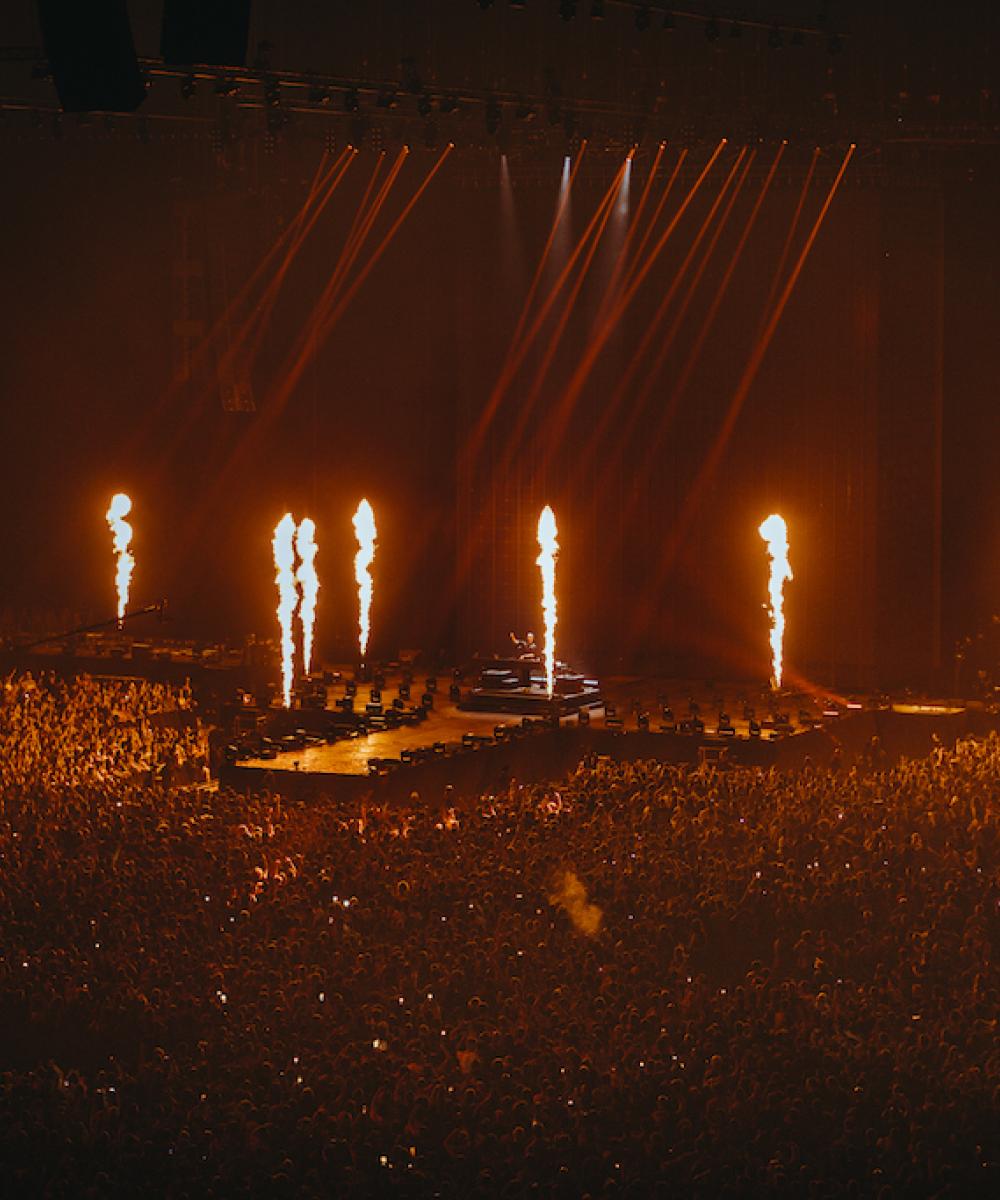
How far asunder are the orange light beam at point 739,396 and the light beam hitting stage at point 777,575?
1.12m

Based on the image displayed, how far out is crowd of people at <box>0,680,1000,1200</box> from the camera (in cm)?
900

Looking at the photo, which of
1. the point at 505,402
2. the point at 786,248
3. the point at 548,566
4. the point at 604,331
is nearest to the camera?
the point at 786,248

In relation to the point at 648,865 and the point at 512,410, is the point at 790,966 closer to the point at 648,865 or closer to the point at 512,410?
the point at 648,865

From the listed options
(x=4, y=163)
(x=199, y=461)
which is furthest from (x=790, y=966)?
(x=4, y=163)

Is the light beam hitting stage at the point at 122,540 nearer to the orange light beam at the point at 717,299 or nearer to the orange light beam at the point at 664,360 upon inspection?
the orange light beam at the point at 664,360

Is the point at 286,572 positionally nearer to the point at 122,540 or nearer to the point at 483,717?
the point at 122,540

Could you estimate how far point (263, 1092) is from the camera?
957 centimetres

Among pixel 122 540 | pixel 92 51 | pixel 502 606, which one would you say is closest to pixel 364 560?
pixel 502 606

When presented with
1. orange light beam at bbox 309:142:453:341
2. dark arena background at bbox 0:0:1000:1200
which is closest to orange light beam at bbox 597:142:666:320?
dark arena background at bbox 0:0:1000:1200

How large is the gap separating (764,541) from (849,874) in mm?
13785

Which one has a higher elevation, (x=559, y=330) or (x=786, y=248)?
(x=786, y=248)

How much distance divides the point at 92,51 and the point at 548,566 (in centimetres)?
1604

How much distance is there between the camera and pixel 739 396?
84.3 ft

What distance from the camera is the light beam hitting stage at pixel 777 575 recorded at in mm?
25344
